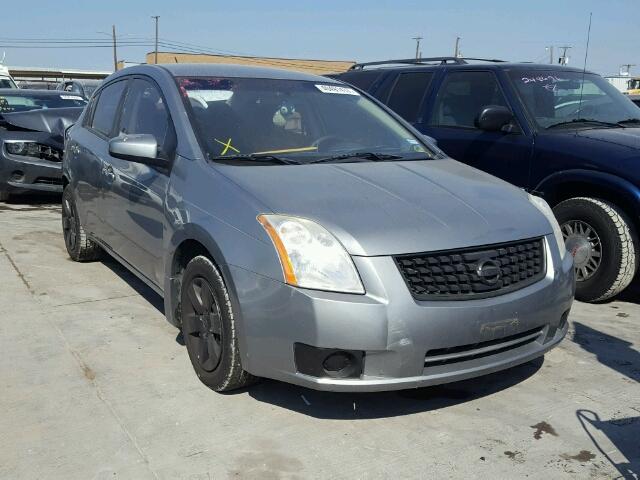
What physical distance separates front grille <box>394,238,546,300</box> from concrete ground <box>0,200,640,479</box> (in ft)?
2.14

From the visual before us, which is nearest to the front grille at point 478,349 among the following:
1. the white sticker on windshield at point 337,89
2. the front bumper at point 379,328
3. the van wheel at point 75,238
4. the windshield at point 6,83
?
the front bumper at point 379,328

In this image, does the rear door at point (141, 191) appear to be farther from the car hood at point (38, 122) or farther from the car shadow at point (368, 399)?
the car hood at point (38, 122)

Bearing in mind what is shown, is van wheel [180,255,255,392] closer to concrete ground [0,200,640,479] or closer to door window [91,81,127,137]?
concrete ground [0,200,640,479]

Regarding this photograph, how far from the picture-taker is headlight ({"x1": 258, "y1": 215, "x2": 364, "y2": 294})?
109 inches

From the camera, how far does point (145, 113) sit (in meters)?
4.28

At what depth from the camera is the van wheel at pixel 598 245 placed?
15.6ft

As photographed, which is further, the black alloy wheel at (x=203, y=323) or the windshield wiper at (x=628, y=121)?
the windshield wiper at (x=628, y=121)

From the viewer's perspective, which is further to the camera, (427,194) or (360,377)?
(427,194)

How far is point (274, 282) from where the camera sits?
111 inches

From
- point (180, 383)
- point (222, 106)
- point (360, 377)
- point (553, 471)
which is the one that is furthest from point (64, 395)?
point (553, 471)

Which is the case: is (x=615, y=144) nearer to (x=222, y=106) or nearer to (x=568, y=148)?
(x=568, y=148)

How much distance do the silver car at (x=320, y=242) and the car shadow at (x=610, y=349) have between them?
0.69 meters

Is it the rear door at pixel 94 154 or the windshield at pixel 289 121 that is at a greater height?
the windshield at pixel 289 121

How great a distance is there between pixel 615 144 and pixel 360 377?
3.17 meters
